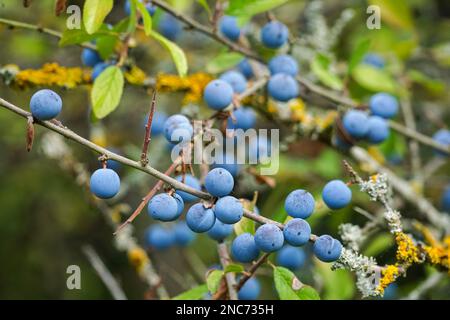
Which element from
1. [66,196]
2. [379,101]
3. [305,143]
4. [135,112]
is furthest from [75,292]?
[379,101]

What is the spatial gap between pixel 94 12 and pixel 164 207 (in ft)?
1.70

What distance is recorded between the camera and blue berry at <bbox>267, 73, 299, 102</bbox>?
1730mm

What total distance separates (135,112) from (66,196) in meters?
0.51

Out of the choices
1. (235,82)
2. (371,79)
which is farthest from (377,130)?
(235,82)

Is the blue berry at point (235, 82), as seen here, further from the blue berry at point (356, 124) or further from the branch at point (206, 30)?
the blue berry at point (356, 124)

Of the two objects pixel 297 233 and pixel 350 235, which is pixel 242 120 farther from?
pixel 297 233

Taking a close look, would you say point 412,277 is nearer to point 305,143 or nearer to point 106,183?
point 305,143

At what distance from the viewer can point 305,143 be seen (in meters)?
3.02

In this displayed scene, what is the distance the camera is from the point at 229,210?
1.18m

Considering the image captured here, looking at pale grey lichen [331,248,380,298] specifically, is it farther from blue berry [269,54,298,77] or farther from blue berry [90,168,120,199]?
blue berry [269,54,298,77]

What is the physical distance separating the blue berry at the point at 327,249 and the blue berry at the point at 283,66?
726 mm

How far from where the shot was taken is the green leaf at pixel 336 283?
1881mm

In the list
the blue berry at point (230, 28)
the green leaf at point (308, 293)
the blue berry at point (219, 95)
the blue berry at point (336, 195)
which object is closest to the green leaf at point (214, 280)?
the green leaf at point (308, 293)

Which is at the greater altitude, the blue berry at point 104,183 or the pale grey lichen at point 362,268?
the blue berry at point 104,183
